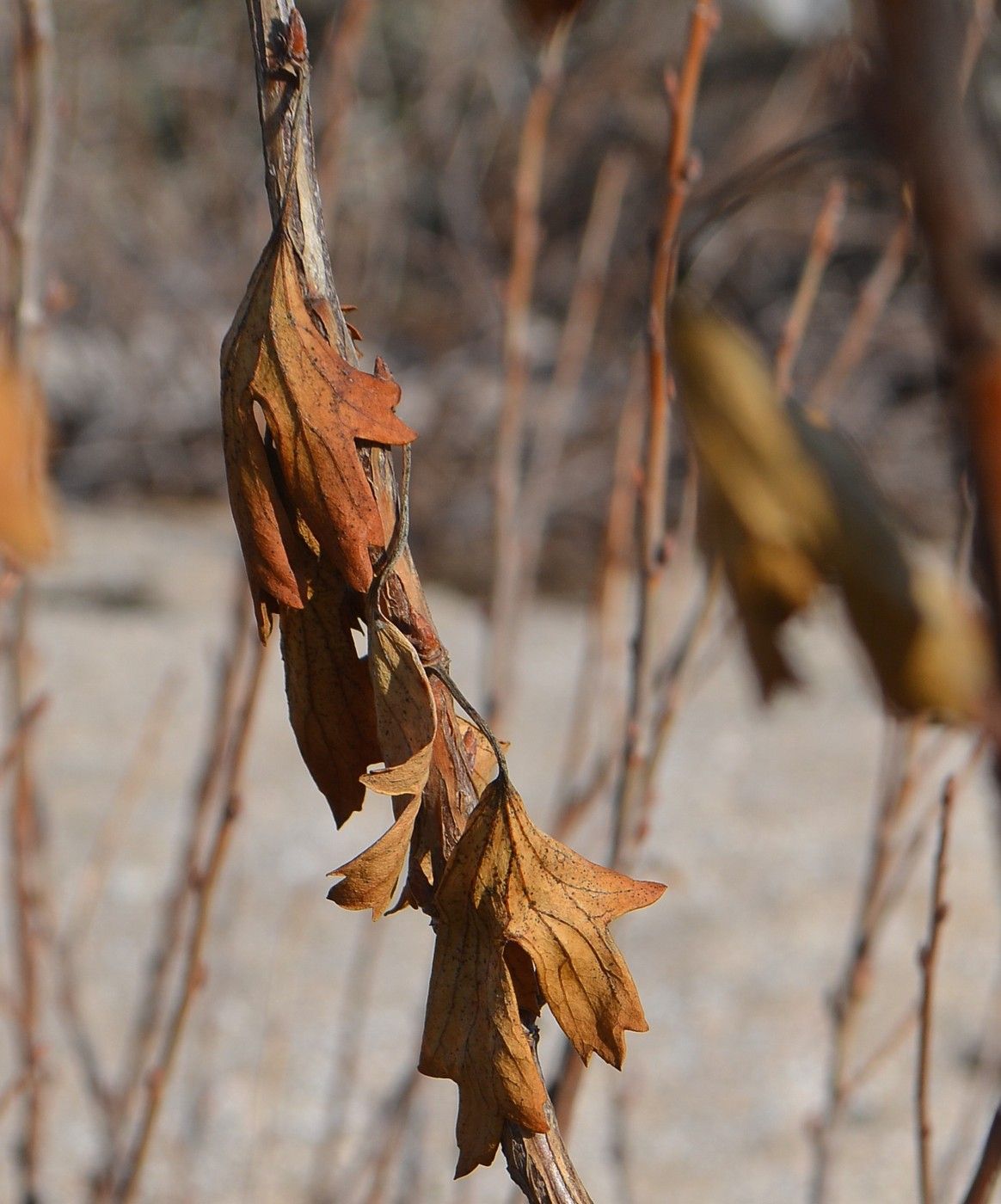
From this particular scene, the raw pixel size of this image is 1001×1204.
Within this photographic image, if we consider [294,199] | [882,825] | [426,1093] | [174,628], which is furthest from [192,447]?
[294,199]

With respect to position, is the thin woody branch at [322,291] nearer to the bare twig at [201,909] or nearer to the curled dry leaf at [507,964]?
the curled dry leaf at [507,964]

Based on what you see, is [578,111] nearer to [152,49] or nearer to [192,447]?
[192,447]

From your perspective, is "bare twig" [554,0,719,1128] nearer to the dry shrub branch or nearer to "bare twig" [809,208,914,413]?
the dry shrub branch

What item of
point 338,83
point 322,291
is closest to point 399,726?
point 322,291

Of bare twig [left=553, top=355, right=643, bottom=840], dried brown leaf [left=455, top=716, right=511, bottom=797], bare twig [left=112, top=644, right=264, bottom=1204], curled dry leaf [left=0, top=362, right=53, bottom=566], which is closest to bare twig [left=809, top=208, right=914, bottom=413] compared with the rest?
bare twig [left=553, top=355, right=643, bottom=840]

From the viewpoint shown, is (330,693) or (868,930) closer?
(330,693)

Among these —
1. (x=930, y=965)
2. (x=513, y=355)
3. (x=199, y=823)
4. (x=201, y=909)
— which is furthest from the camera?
(x=513, y=355)

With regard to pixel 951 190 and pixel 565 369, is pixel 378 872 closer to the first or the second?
pixel 951 190

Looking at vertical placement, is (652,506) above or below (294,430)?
above
